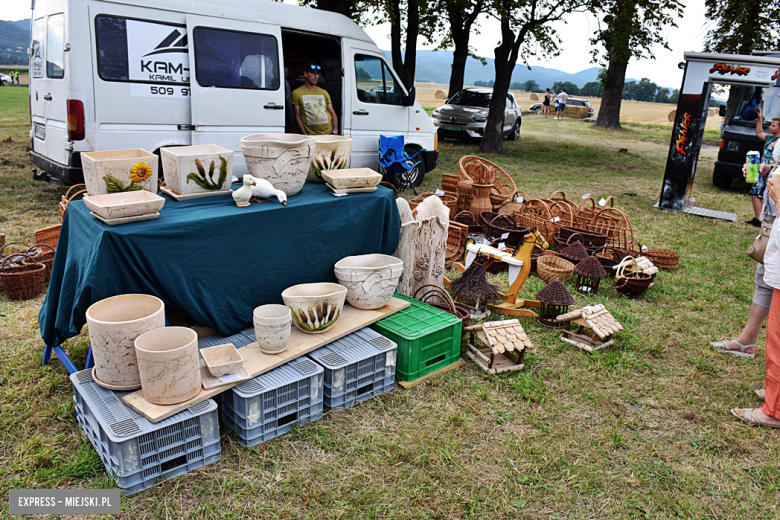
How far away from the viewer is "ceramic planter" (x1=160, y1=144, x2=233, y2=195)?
3025 mm

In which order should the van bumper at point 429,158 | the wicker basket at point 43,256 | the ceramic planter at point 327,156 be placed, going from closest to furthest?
the ceramic planter at point 327,156
the wicker basket at point 43,256
the van bumper at point 429,158

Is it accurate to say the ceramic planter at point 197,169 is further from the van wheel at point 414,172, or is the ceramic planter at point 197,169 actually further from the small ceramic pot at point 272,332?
the van wheel at point 414,172

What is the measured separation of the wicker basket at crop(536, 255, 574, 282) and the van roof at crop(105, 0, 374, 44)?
4061mm

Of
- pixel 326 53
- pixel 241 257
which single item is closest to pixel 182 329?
pixel 241 257


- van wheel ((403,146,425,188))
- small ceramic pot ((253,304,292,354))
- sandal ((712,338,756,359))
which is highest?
van wheel ((403,146,425,188))

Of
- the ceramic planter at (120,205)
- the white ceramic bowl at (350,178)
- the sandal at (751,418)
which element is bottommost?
the sandal at (751,418)

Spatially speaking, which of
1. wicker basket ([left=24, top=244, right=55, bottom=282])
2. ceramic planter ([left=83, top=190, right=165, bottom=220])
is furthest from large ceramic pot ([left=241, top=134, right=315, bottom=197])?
wicker basket ([left=24, top=244, right=55, bottom=282])

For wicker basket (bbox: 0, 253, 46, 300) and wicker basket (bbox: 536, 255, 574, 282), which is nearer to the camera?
wicker basket (bbox: 0, 253, 46, 300)

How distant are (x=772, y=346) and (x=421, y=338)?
193 cm

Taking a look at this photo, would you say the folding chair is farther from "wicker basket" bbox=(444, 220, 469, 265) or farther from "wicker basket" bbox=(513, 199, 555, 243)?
"wicker basket" bbox=(444, 220, 469, 265)

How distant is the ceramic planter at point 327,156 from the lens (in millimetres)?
3683

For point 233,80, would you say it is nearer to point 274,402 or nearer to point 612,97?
point 274,402

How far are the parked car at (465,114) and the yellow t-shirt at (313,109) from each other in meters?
7.87

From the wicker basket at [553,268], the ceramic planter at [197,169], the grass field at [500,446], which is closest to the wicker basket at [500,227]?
the wicker basket at [553,268]
